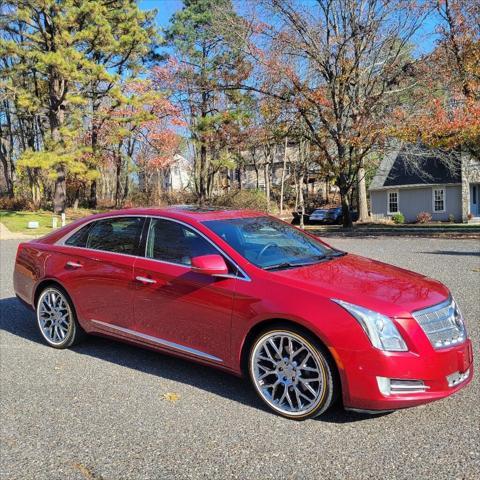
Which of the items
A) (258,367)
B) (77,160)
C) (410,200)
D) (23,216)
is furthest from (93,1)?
(258,367)

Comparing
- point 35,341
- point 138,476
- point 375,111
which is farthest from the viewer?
point 375,111

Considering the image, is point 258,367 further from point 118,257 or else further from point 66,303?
point 66,303

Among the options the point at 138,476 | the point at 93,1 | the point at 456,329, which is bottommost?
the point at 138,476

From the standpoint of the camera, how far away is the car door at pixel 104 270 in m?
4.89

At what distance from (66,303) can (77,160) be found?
Answer: 24.7 metres

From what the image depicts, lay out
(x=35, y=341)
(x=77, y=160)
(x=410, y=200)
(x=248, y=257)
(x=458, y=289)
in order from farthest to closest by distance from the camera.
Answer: (x=410, y=200) → (x=77, y=160) → (x=458, y=289) → (x=35, y=341) → (x=248, y=257)

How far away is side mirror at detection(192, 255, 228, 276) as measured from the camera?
161 inches

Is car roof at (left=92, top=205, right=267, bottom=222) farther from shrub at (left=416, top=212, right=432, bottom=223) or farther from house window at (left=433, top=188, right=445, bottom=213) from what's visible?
house window at (left=433, top=188, right=445, bottom=213)

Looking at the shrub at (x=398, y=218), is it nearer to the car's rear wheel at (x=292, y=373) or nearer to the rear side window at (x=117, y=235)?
the rear side window at (x=117, y=235)

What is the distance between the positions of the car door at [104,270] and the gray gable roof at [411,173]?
29.7 metres

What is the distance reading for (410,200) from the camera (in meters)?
36.5

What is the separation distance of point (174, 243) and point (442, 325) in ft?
7.76

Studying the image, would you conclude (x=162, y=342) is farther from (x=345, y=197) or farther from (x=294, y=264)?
(x=345, y=197)

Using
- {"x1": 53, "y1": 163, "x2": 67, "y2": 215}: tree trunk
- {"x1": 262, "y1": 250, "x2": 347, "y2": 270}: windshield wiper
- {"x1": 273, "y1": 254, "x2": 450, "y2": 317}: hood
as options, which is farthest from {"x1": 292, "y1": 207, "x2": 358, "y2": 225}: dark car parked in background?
{"x1": 273, "y1": 254, "x2": 450, "y2": 317}: hood
